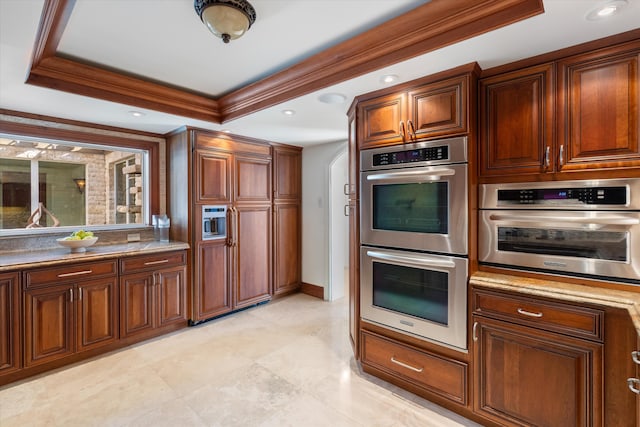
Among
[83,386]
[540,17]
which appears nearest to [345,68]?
[540,17]

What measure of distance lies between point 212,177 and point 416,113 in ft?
8.00

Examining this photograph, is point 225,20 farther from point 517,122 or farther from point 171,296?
point 171,296

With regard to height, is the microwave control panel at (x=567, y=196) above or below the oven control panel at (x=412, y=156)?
below

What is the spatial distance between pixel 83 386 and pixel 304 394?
1.74m

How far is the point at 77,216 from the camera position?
3297 millimetres

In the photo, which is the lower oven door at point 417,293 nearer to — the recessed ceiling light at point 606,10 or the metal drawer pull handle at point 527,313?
the metal drawer pull handle at point 527,313

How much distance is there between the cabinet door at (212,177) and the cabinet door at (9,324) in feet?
5.42

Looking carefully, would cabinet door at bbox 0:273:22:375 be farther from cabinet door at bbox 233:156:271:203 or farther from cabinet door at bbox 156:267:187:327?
cabinet door at bbox 233:156:271:203

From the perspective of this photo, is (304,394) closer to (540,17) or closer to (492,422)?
(492,422)

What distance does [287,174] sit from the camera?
14.7 feet

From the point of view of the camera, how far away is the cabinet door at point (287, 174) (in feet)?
14.2

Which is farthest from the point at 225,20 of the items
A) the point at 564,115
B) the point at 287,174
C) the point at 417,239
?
the point at 287,174

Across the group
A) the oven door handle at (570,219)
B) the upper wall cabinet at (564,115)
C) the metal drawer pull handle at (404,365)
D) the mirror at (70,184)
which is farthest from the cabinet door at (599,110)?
the mirror at (70,184)

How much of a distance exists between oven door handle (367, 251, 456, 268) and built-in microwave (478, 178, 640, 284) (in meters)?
0.27
